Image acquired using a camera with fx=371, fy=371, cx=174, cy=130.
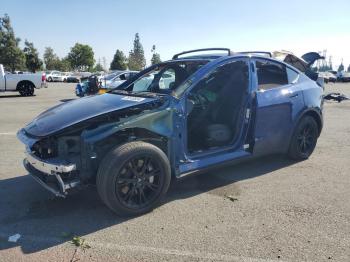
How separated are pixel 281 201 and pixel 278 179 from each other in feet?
2.64

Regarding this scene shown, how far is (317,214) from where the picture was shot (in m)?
3.97

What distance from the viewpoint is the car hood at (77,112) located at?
3.88 metres

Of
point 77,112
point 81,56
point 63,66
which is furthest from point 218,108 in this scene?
point 63,66

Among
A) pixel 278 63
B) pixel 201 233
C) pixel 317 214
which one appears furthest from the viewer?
pixel 278 63

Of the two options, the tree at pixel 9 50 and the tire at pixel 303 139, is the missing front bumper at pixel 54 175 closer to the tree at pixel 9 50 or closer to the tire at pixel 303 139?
the tire at pixel 303 139

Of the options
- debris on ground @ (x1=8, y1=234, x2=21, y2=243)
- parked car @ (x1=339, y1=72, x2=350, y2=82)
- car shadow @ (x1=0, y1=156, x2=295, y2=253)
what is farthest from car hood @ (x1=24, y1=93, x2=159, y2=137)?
parked car @ (x1=339, y1=72, x2=350, y2=82)

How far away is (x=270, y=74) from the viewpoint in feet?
17.9

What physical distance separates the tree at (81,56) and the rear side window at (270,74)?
248 feet

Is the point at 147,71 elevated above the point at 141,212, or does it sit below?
above

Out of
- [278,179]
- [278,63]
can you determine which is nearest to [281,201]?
[278,179]

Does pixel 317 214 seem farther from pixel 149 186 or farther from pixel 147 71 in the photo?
pixel 147 71

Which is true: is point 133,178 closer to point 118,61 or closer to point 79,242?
point 79,242

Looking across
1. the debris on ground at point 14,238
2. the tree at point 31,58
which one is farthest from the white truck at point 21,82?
the tree at point 31,58

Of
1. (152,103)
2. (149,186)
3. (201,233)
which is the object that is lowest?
(201,233)
